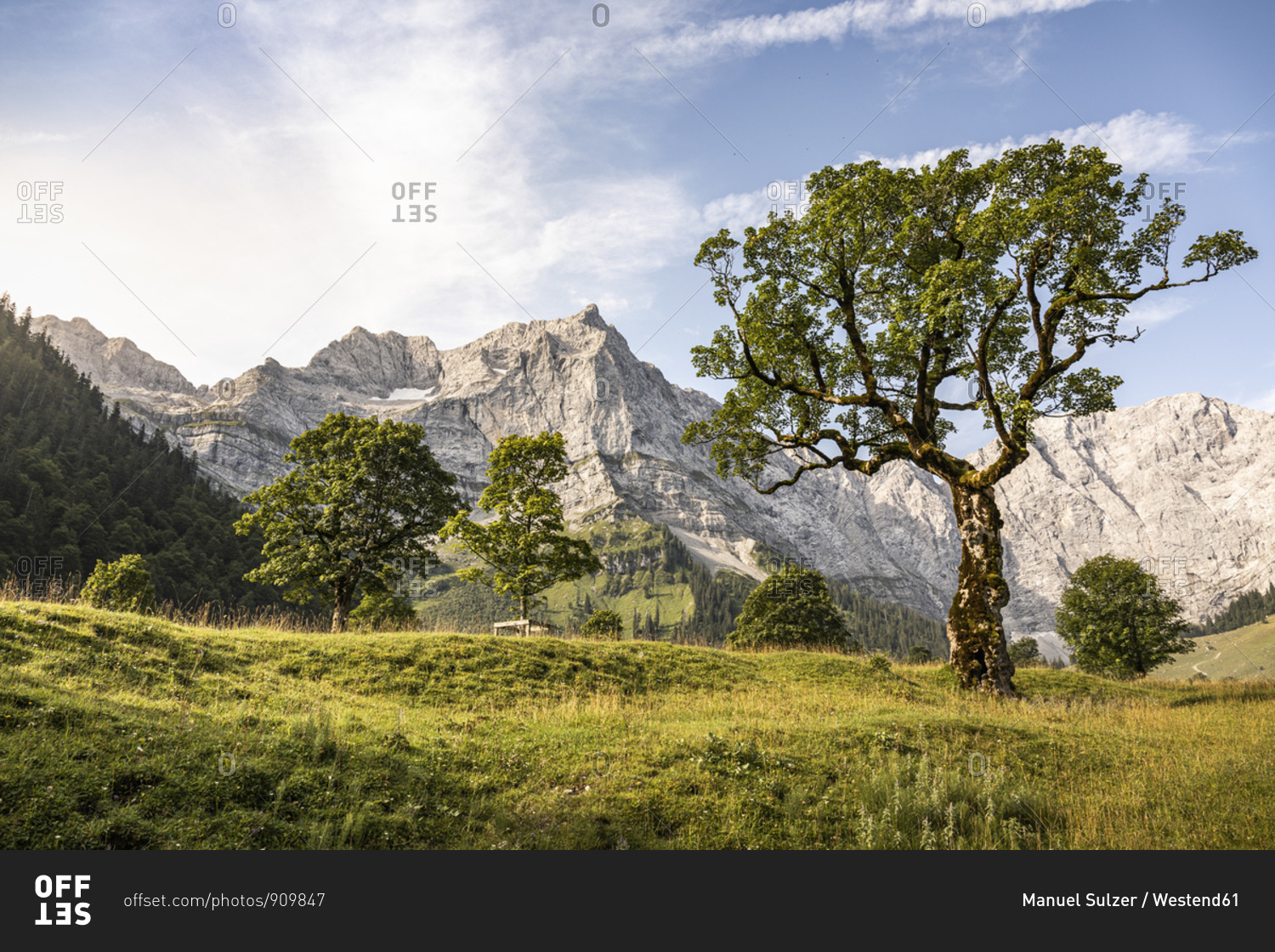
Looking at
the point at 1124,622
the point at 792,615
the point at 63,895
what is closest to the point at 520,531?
the point at 792,615

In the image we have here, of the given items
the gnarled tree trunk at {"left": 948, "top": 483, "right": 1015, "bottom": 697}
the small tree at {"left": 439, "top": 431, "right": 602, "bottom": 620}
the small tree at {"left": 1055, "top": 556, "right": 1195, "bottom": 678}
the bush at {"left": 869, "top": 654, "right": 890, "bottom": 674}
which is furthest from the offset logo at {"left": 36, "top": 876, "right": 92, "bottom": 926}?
the small tree at {"left": 1055, "top": 556, "right": 1195, "bottom": 678}

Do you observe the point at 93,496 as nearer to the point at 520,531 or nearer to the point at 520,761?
the point at 520,531

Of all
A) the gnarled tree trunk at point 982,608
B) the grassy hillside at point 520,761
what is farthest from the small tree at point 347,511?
the gnarled tree trunk at point 982,608

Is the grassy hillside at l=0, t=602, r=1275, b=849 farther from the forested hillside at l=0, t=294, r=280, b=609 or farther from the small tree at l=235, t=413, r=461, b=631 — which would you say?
the forested hillside at l=0, t=294, r=280, b=609

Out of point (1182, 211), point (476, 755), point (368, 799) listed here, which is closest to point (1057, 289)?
point (1182, 211)

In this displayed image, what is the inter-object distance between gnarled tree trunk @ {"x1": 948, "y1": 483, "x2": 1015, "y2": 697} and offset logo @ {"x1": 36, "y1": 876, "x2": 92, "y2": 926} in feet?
66.2

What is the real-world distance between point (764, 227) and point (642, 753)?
18.7 meters

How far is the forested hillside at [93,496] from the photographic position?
4186 inches

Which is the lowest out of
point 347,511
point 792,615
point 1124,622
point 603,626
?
point 1124,622

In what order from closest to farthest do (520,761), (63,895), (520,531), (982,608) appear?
(63,895) → (520,761) → (982,608) → (520,531)

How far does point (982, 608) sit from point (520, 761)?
624 inches

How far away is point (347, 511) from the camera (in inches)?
1410

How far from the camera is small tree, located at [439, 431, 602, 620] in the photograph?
34.3 metres

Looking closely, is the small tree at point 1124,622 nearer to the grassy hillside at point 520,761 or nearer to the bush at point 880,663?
the bush at point 880,663
